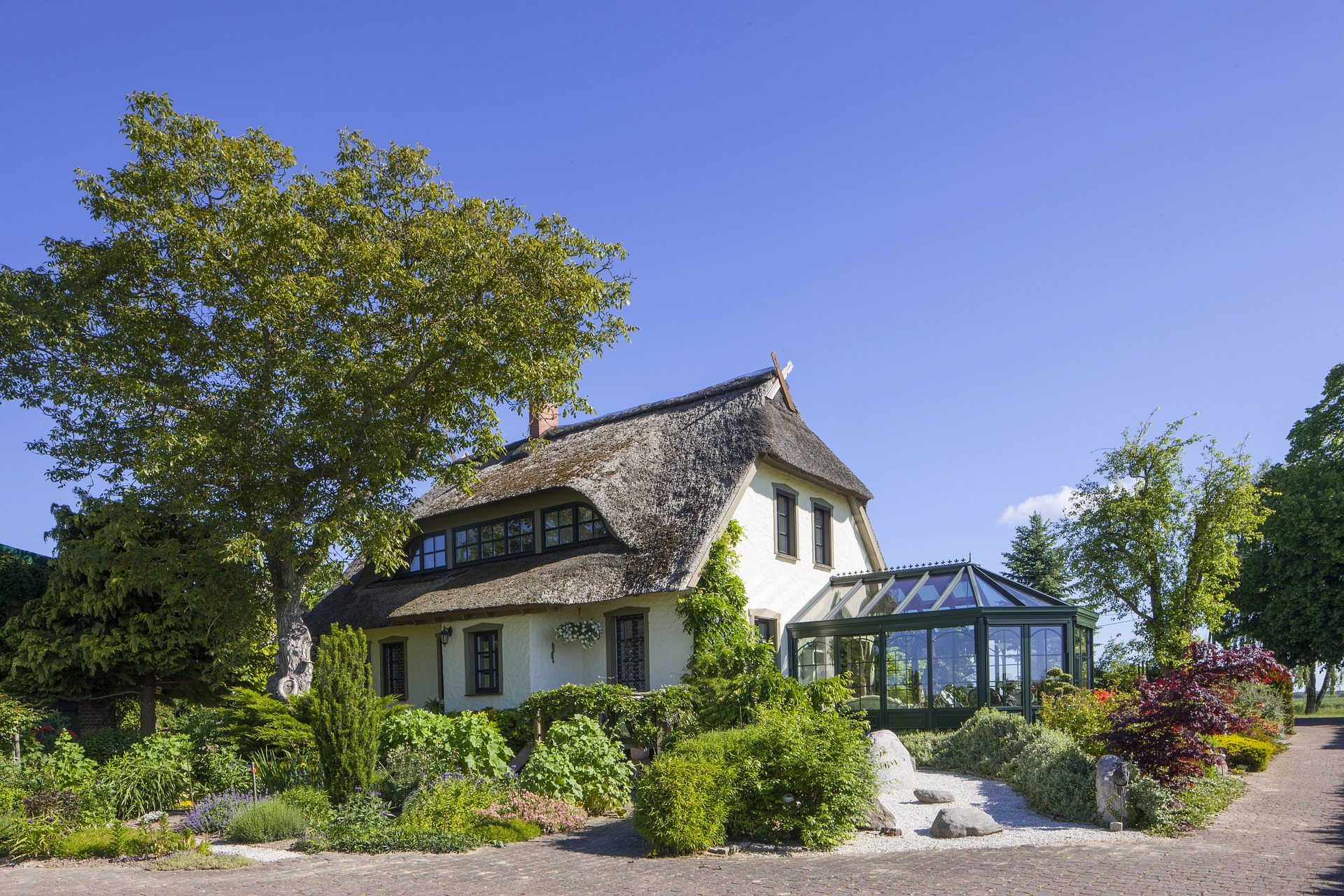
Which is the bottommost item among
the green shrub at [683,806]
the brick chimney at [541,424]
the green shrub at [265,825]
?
the green shrub at [265,825]

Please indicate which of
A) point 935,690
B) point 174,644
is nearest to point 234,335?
point 174,644

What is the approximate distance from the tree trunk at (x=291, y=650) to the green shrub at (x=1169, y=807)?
13.7 metres

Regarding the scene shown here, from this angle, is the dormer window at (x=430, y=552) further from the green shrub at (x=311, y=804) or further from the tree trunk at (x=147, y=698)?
the green shrub at (x=311, y=804)

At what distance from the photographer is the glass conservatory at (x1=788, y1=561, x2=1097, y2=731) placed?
696 inches

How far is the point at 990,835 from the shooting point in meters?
10.6

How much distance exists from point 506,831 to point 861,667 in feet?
32.5

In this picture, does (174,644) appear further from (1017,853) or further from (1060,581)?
(1060,581)

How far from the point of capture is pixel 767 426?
66.7 feet

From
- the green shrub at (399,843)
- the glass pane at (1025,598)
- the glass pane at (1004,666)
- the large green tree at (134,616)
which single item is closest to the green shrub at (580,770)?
the green shrub at (399,843)

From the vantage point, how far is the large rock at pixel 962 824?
10555mm

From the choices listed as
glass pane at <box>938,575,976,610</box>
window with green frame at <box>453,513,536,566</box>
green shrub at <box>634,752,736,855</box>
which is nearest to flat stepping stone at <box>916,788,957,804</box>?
green shrub at <box>634,752,736,855</box>

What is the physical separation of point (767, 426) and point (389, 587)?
9.73 meters

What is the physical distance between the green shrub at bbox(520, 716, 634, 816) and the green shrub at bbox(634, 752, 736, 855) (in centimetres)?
237

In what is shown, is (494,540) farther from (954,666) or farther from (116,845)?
(116,845)
